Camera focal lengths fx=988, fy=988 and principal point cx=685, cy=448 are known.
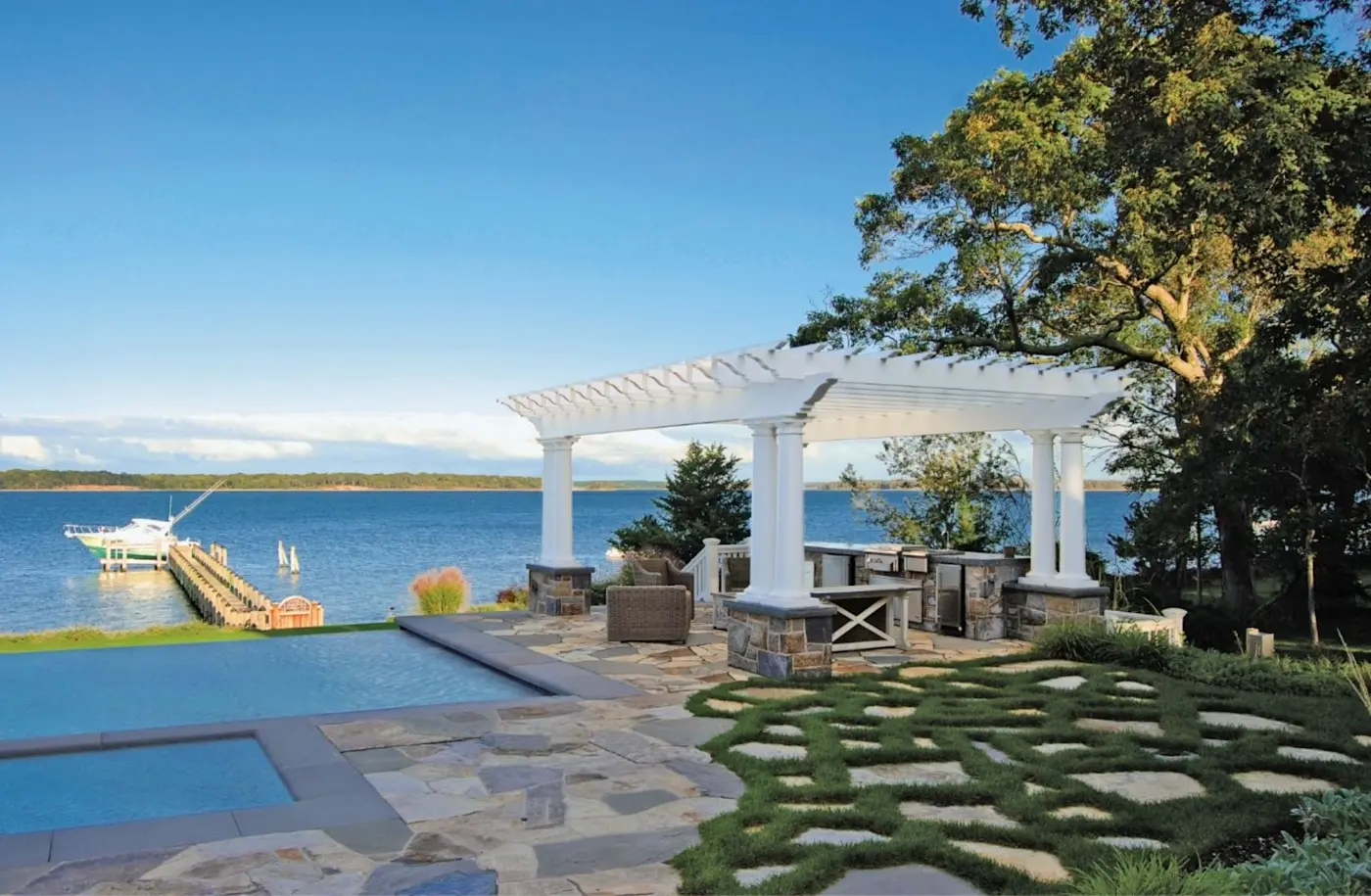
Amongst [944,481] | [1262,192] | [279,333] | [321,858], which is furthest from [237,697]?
[279,333]

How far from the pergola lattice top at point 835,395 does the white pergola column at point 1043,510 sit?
29 centimetres

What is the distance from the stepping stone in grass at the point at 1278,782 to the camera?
4.98 meters

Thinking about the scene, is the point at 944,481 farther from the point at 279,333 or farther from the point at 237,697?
the point at 279,333

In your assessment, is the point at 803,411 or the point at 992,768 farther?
the point at 803,411

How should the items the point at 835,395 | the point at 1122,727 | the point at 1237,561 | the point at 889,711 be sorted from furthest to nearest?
the point at 1237,561
the point at 835,395
the point at 889,711
the point at 1122,727

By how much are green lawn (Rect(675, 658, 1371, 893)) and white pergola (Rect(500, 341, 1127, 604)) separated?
5.48ft

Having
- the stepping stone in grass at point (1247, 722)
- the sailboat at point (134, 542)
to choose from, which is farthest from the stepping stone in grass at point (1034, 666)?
the sailboat at point (134, 542)

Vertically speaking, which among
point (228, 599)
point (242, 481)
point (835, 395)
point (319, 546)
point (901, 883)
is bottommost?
point (319, 546)

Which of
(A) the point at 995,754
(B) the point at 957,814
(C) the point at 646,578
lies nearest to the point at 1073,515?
(C) the point at 646,578

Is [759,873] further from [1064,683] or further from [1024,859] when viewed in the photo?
[1064,683]

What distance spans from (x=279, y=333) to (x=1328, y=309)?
25.1 metres

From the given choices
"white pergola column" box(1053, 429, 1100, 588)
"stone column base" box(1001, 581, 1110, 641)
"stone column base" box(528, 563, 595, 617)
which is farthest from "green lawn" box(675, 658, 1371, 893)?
"stone column base" box(528, 563, 595, 617)

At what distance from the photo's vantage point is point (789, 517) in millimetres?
8445

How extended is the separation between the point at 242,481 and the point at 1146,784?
408 ft
